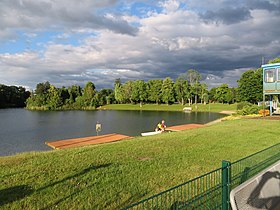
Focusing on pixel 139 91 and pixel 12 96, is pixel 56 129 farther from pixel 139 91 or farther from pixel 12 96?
pixel 12 96

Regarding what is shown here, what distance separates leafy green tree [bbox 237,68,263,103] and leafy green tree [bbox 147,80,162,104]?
33.5 metres

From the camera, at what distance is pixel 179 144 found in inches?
438

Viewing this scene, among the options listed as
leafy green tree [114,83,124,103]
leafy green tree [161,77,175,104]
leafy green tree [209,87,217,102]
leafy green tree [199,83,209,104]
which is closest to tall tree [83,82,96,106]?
leafy green tree [114,83,124,103]

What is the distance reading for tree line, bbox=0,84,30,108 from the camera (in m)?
96.8

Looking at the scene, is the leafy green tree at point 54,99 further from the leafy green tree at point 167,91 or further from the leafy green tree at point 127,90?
the leafy green tree at point 167,91

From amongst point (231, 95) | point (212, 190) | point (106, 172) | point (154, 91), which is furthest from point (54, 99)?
point (212, 190)

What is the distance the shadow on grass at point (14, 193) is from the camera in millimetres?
5036

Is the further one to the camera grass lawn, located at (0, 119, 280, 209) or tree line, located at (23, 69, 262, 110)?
tree line, located at (23, 69, 262, 110)

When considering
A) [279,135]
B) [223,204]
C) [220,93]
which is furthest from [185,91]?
[223,204]

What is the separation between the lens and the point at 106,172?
6.89m

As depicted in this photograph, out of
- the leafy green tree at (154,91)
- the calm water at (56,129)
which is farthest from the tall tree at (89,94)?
the calm water at (56,129)

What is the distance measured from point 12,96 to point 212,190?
11338 centimetres

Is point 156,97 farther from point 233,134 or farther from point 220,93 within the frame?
point 233,134

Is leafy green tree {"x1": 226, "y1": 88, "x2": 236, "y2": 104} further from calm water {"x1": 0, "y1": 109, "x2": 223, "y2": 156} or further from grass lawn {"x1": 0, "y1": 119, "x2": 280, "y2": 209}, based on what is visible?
grass lawn {"x1": 0, "y1": 119, "x2": 280, "y2": 209}
